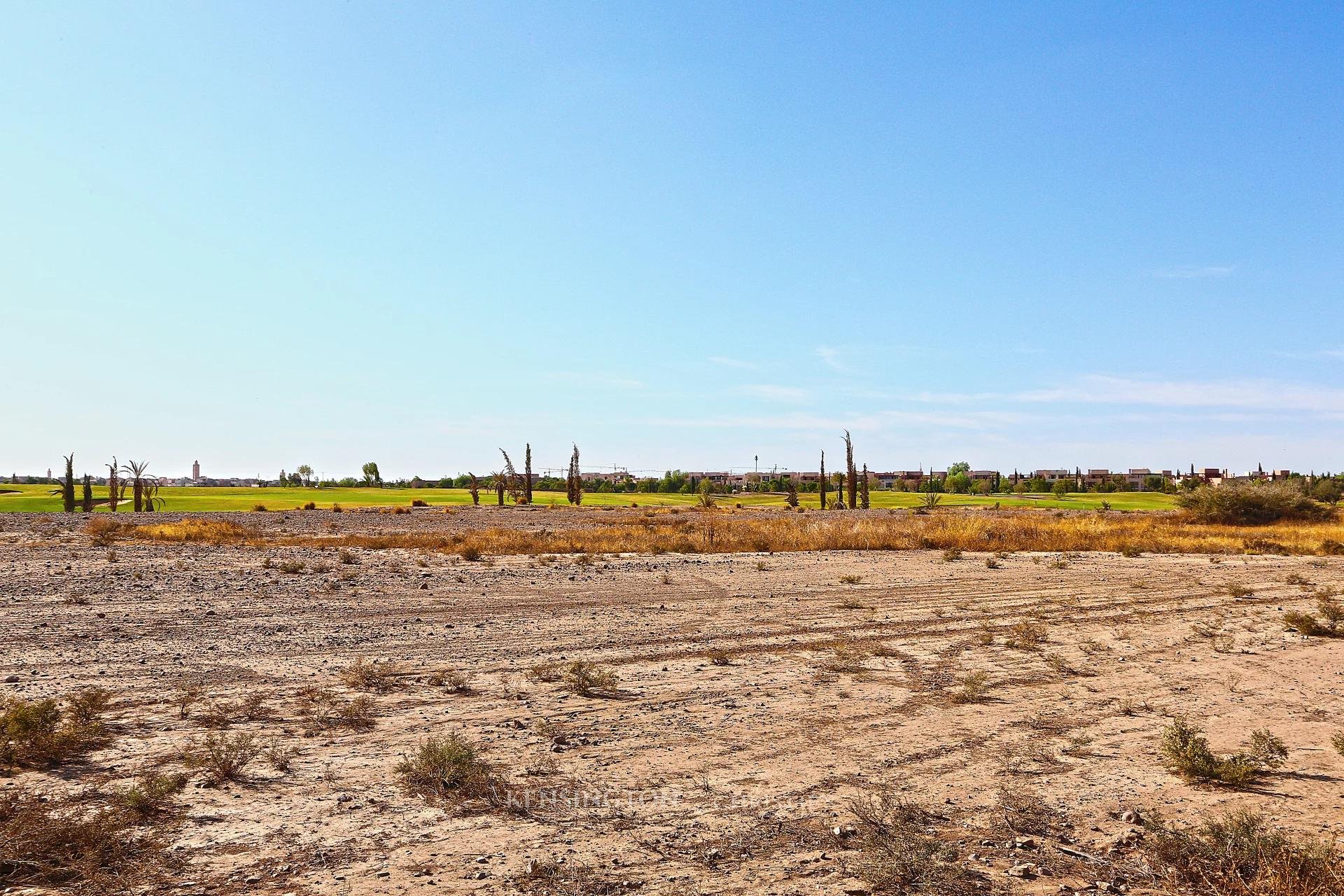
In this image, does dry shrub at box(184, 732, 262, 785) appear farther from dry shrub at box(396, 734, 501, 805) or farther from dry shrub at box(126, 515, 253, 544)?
dry shrub at box(126, 515, 253, 544)

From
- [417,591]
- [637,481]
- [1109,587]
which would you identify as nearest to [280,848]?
[417,591]

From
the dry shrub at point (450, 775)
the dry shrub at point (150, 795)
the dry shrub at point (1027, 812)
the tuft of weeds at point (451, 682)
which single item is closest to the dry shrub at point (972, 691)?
the dry shrub at point (1027, 812)

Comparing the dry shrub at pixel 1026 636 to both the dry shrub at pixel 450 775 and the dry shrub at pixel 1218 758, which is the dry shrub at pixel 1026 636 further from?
the dry shrub at pixel 450 775

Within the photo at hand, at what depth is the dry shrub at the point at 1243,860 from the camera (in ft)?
16.3

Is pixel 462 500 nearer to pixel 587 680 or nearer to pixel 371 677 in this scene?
pixel 371 677

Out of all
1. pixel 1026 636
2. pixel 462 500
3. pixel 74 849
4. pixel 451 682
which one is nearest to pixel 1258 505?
pixel 1026 636

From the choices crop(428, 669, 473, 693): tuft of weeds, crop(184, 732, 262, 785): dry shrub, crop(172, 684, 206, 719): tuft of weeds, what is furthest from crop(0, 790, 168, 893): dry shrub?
crop(428, 669, 473, 693): tuft of weeds

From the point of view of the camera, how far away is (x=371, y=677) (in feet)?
34.6

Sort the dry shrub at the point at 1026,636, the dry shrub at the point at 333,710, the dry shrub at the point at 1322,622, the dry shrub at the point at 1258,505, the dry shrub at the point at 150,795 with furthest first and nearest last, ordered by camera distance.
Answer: the dry shrub at the point at 1258,505
the dry shrub at the point at 1322,622
the dry shrub at the point at 1026,636
the dry shrub at the point at 333,710
the dry shrub at the point at 150,795

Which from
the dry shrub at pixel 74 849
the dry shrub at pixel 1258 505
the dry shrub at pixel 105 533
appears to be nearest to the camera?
the dry shrub at pixel 74 849

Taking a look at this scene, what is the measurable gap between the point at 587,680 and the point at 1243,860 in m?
6.61

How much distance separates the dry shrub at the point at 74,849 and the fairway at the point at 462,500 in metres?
63.1

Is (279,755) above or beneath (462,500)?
beneath

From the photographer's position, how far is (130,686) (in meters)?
10.2
